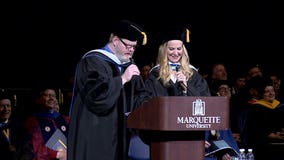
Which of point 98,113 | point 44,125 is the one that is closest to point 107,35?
point 44,125

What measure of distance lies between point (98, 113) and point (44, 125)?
2.28 metres

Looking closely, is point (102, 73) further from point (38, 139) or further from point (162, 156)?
point (38, 139)

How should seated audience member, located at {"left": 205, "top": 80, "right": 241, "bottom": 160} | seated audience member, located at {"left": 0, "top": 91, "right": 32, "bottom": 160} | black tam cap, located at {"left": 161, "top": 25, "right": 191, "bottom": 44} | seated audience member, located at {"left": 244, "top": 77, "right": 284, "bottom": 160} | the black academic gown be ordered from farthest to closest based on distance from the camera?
1. seated audience member, located at {"left": 244, "top": 77, "right": 284, "bottom": 160}
2. seated audience member, located at {"left": 0, "top": 91, "right": 32, "bottom": 160}
3. seated audience member, located at {"left": 205, "top": 80, "right": 241, "bottom": 160}
4. black tam cap, located at {"left": 161, "top": 25, "right": 191, "bottom": 44}
5. the black academic gown

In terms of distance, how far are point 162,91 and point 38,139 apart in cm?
162

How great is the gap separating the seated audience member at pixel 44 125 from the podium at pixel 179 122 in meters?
2.04

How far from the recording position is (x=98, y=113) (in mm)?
3902

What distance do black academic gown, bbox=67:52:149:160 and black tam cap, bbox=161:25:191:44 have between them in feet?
2.85

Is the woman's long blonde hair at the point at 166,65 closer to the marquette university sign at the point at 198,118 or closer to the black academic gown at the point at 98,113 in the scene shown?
the black academic gown at the point at 98,113

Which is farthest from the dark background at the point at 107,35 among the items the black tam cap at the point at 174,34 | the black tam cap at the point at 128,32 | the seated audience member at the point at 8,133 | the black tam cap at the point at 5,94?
the black tam cap at the point at 128,32

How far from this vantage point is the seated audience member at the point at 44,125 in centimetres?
567

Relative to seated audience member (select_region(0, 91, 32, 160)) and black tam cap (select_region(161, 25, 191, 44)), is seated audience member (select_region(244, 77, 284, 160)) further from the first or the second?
seated audience member (select_region(0, 91, 32, 160))

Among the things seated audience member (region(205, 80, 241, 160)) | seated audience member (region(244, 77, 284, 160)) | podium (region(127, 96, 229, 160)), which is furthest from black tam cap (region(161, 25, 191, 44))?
seated audience member (region(244, 77, 284, 160))

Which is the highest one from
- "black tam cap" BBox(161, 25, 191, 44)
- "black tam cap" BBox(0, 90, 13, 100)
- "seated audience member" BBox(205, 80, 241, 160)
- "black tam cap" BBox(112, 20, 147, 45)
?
"black tam cap" BBox(161, 25, 191, 44)

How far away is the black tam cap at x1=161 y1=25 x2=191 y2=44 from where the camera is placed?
191 inches
